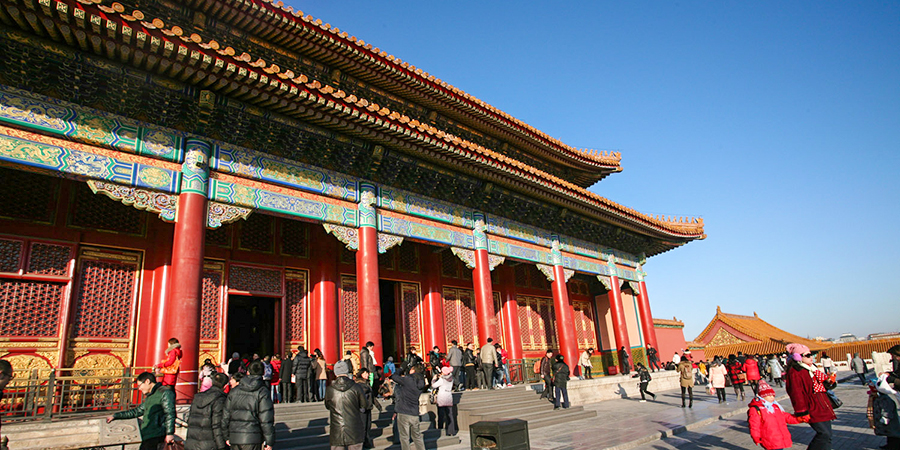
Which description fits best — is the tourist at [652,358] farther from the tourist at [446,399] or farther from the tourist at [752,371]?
the tourist at [446,399]

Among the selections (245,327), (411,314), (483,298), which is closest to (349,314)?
(411,314)

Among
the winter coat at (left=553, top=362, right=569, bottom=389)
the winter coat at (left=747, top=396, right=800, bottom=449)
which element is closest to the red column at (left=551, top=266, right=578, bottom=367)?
the winter coat at (left=553, top=362, right=569, bottom=389)

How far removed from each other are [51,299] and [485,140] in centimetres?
1236

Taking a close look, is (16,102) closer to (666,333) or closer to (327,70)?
(327,70)

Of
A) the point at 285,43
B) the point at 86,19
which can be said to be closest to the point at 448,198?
the point at 285,43

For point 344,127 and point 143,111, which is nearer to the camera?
point 143,111

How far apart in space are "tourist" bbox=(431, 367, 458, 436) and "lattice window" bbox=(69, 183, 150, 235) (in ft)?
21.6

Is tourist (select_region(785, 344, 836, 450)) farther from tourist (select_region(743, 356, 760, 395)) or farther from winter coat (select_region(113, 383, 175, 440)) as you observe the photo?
tourist (select_region(743, 356, 760, 395))

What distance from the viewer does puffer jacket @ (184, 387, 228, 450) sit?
4.88m

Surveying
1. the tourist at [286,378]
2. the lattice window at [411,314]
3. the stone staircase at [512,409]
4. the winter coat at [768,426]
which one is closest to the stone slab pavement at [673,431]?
the stone staircase at [512,409]

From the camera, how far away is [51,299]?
897 centimetres

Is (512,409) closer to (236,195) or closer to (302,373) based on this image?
(302,373)

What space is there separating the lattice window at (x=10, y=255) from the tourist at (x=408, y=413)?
7053mm

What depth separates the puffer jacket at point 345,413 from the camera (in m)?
5.66
